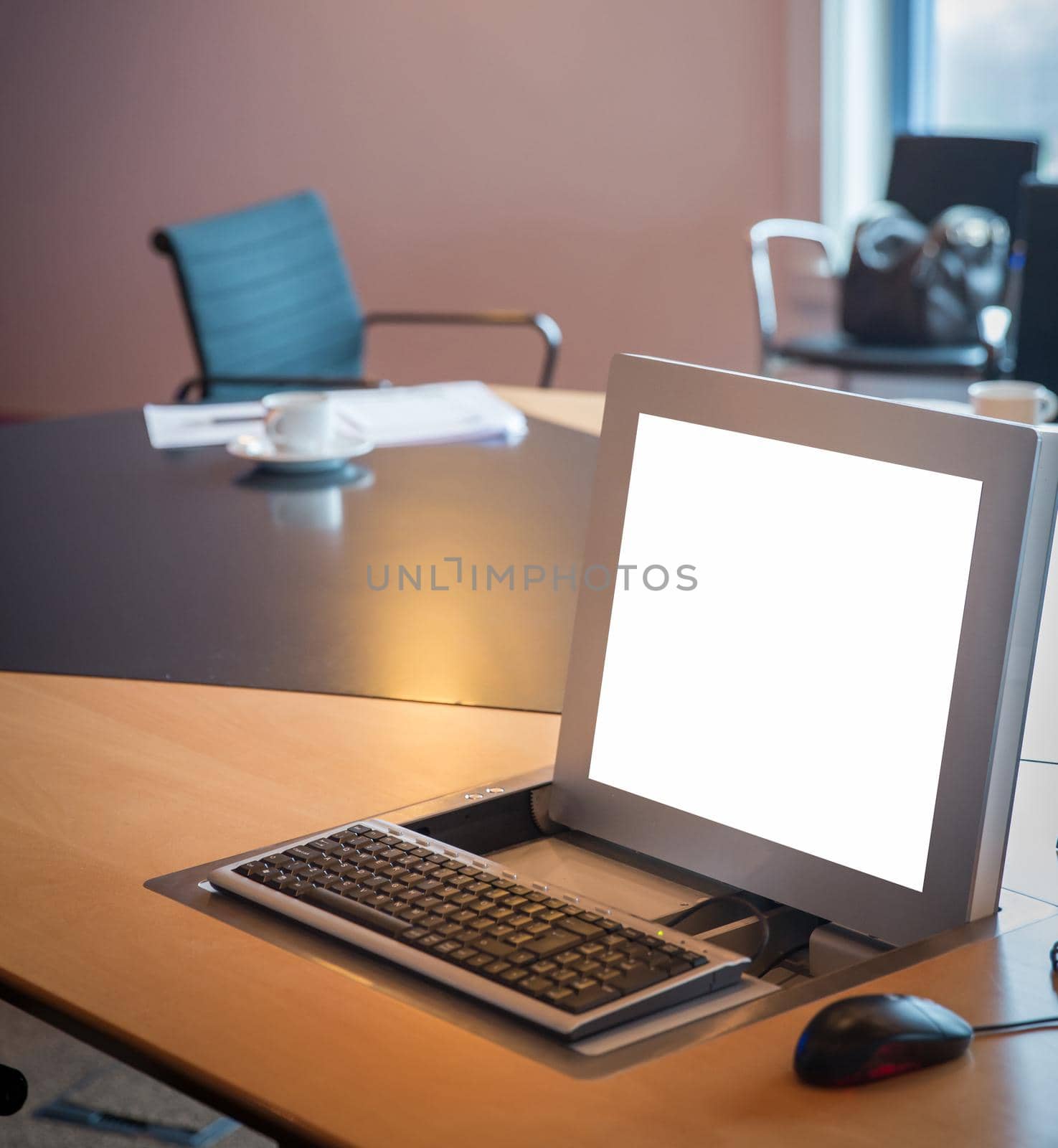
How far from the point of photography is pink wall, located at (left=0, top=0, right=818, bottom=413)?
4.62m

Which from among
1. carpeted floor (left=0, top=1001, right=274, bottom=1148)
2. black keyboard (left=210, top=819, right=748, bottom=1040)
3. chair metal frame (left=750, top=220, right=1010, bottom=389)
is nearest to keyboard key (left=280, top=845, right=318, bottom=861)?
black keyboard (left=210, top=819, right=748, bottom=1040)

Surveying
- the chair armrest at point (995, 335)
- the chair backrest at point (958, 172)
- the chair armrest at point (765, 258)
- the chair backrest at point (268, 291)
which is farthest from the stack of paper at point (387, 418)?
the chair backrest at point (958, 172)

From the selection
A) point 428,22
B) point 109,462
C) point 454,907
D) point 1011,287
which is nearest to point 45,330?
point 428,22

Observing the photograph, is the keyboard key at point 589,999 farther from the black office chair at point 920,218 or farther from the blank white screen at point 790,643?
the black office chair at point 920,218

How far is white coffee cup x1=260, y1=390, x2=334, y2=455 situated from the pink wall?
287 cm

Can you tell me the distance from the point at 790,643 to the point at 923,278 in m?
3.03

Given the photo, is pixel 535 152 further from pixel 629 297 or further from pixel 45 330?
pixel 45 330

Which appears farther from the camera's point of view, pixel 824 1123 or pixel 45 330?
pixel 45 330

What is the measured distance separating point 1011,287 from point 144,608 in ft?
9.08

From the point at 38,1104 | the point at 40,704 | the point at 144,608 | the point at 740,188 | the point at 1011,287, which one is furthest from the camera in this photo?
the point at 740,188

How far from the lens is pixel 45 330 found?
594cm

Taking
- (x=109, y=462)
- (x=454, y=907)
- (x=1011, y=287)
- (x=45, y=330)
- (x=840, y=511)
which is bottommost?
(x=45, y=330)

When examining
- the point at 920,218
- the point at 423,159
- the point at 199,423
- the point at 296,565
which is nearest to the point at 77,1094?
the point at 296,565

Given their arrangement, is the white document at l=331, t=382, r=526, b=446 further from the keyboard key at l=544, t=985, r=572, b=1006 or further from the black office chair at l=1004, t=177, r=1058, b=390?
the keyboard key at l=544, t=985, r=572, b=1006
